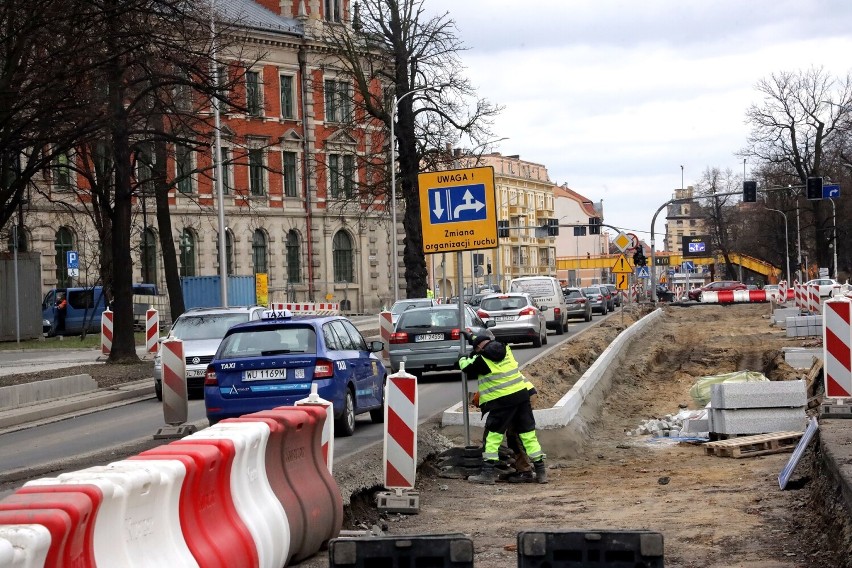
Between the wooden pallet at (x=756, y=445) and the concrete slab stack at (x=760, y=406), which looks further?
the concrete slab stack at (x=760, y=406)

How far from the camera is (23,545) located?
171 inches

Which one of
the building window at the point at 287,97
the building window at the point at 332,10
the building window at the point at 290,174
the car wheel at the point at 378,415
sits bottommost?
the car wheel at the point at 378,415

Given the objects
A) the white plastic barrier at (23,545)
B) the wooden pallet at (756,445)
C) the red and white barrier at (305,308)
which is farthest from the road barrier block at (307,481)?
the red and white barrier at (305,308)

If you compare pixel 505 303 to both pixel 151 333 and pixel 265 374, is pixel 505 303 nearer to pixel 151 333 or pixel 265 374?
pixel 151 333

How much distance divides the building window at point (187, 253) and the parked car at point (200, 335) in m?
42.0

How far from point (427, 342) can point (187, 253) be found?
43.7 metres

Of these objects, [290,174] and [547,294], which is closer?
[547,294]

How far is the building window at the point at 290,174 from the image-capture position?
74.1 meters

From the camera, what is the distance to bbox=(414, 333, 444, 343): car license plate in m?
26.7

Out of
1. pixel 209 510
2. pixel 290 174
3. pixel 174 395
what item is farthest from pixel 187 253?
pixel 209 510

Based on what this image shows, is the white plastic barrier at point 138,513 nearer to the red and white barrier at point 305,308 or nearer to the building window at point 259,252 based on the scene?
the red and white barrier at point 305,308

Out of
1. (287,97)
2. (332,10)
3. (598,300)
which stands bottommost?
(598,300)

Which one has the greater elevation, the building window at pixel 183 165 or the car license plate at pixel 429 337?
the building window at pixel 183 165

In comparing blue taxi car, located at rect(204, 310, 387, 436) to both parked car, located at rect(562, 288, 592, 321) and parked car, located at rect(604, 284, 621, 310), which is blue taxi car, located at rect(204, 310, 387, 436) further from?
parked car, located at rect(604, 284, 621, 310)
